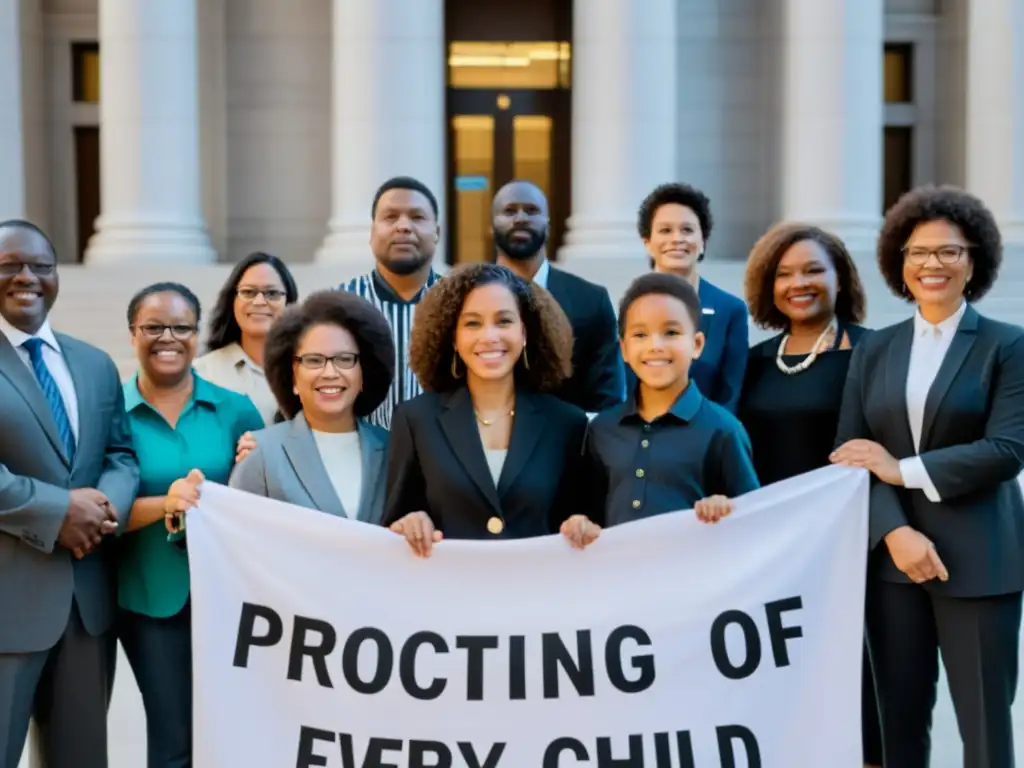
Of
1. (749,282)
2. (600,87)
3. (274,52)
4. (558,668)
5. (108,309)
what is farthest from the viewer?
(274,52)

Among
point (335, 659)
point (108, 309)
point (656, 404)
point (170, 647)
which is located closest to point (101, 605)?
point (170, 647)

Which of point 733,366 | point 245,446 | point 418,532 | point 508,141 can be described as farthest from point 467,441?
point 508,141

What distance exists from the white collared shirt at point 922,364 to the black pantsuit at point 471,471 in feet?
5.12

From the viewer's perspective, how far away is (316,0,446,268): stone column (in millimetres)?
23109

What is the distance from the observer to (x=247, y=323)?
809cm

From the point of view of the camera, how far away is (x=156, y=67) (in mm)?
23719

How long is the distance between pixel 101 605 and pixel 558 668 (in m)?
2.12

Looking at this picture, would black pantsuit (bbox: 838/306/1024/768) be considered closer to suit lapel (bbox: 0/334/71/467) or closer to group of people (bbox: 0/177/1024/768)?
group of people (bbox: 0/177/1024/768)

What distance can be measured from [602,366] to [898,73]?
83.3 feet

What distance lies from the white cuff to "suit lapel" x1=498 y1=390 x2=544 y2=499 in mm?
1641

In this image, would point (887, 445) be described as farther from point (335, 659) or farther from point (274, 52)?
point (274, 52)

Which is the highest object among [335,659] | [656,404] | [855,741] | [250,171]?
[250,171]

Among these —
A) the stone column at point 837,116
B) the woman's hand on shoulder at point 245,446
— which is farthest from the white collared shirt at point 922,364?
the stone column at point 837,116

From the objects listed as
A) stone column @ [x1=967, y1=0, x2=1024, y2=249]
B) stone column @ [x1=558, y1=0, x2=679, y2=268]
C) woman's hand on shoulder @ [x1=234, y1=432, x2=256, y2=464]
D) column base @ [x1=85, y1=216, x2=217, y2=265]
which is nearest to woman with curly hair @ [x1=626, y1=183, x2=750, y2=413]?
woman's hand on shoulder @ [x1=234, y1=432, x2=256, y2=464]
